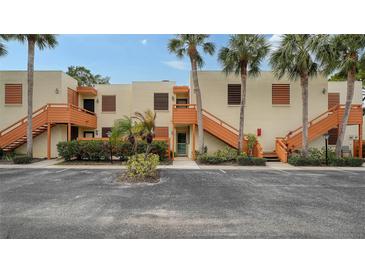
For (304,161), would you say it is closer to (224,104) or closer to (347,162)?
(347,162)

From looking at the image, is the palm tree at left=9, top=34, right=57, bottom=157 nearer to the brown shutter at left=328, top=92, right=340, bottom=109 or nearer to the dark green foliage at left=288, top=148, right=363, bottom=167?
the dark green foliage at left=288, top=148, right=363, bottom=167

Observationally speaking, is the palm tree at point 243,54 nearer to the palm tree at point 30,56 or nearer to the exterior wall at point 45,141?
the palm tree at point 30,56

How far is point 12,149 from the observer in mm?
15656

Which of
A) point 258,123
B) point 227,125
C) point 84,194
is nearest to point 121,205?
point 84,194

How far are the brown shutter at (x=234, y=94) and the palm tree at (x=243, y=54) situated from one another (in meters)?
1.95

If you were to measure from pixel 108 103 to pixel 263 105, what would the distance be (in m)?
14.2

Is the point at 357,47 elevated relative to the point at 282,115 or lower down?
elevated

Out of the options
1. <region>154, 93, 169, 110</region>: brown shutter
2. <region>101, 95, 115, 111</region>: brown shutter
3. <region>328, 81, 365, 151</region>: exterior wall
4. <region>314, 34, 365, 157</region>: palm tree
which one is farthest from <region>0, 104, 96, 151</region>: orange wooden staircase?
<region>328, 81, 365, 151</region>: exterior wall

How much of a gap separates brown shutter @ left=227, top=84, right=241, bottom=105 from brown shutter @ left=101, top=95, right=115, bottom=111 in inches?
436

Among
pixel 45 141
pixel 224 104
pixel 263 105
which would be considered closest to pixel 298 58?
pixel 263 105

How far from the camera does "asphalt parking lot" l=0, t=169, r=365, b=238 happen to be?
13.5 ft

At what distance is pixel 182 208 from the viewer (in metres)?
5.46

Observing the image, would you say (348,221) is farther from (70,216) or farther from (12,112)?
(12,112)
